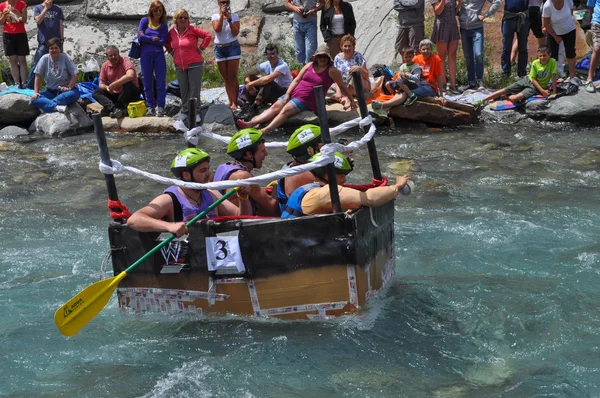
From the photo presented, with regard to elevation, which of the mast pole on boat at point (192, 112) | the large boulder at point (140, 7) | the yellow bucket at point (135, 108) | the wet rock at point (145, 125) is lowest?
the wet rock at point (145, 125)

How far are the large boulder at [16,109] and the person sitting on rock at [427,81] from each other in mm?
5804

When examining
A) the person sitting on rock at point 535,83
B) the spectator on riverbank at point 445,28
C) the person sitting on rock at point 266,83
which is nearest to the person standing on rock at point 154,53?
the person sitting on rock at point 266,83

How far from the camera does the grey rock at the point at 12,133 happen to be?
14.9m

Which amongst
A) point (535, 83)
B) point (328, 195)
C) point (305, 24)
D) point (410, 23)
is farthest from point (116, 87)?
point (328, 195)

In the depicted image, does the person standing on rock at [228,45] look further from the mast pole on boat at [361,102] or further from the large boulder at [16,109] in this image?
the mast pole on boat at [361,102]

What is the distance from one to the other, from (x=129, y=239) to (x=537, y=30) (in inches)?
386

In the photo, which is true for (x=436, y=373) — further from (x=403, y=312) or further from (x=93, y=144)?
(x=93, y=144)

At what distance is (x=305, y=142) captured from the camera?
7.32m

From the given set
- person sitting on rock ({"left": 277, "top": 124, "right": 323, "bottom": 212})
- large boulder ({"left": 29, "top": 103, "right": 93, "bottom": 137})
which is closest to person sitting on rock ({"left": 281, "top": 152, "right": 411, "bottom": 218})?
person sitting on rock ({"left": 277, "top": 124, "right": 323, "bottom": 212})

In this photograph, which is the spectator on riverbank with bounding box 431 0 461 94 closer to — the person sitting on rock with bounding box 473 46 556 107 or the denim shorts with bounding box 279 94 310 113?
the person sitting on rock with bounding box 473 46 556 107

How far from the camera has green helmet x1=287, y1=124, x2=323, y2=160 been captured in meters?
7.32

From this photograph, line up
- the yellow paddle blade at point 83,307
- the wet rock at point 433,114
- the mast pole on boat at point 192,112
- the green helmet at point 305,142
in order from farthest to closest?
the wet rock at point 433,114 → the mast pole on boat at point 192,112 → the green helmet at point 305,142 → the yellow paddle blade at point 83,307

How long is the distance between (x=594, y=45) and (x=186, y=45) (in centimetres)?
626

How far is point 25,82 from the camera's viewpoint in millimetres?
16109
